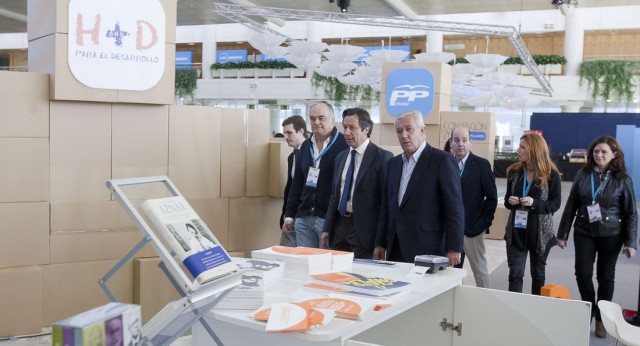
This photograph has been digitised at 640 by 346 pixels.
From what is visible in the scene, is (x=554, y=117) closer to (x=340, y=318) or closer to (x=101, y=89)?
(x=101, y=89)

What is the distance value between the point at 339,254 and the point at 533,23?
20649 millimetres

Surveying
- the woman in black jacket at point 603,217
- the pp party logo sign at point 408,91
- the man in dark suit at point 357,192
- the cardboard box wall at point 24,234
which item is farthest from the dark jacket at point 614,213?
the pp party logo sign at point 408,91

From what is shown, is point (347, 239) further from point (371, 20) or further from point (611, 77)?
point (611, 77)

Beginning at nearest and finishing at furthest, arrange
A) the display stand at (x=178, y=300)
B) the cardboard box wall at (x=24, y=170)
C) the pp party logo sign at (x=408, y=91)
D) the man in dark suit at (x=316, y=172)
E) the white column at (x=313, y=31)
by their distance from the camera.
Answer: the display stand at (x=178, y=300), the cardboard box wall at (x=24, y=170), the man in dark suit at (x=316, y=172), the pp party logo sign at (x=408, y=91), the white column at (x=313, y=31)

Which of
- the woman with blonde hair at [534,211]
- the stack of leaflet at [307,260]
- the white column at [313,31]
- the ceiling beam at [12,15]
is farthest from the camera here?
the white column at [313,31]

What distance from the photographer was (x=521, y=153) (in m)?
4.67

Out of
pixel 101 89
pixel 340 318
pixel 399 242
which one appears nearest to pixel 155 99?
pixel 101 89

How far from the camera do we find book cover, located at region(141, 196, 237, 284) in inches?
76.3

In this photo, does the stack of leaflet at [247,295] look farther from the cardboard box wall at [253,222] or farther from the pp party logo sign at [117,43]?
the cardboard box wall at [253,222]

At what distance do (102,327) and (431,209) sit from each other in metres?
2.49

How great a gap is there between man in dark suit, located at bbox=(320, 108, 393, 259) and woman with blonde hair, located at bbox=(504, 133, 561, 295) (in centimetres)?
116

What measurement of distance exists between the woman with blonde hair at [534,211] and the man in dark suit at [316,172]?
1251mm

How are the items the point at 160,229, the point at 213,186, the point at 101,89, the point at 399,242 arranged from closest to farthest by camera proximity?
1. the point at 160,229
2. the point at 399,242
3. the point at 101,89
4. the point at 213,186

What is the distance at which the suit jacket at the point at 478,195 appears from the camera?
474cm
